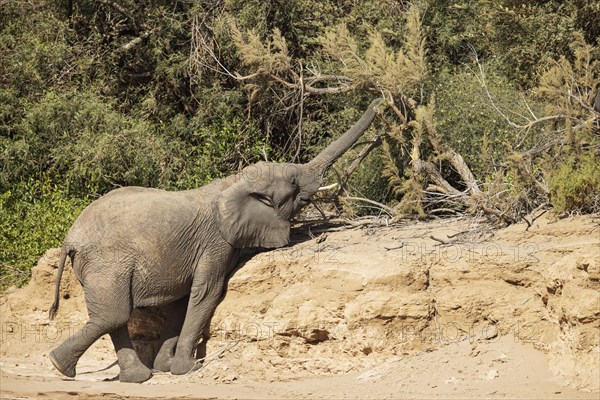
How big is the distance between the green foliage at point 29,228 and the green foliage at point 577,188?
18.0ft

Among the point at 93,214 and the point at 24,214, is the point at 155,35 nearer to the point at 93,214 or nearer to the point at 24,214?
the point at 24,214

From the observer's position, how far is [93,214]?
10992 millimetres

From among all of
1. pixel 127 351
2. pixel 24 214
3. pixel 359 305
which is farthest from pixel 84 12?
pixel 359 305

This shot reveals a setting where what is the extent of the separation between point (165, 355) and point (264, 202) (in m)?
1.73

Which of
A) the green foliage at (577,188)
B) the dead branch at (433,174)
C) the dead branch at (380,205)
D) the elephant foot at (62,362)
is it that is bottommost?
the elephant foot at (62,362)

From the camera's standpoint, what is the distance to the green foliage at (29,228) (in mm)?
12992

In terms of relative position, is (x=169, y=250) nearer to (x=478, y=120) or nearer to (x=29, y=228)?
(x=29, y=228)

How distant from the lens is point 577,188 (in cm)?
1026

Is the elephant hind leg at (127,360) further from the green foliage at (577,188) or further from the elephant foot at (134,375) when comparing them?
the green foliage at (577,188)

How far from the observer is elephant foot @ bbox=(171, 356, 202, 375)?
10.9 meters

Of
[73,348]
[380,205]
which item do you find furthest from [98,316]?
[380,205]

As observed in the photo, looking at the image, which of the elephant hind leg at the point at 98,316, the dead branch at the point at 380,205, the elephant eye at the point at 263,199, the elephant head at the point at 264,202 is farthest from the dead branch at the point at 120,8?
the elephant hind leg at the point at 98,316

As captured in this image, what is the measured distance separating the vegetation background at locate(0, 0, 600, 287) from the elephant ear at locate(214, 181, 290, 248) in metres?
1.20

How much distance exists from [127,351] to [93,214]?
131 cm
